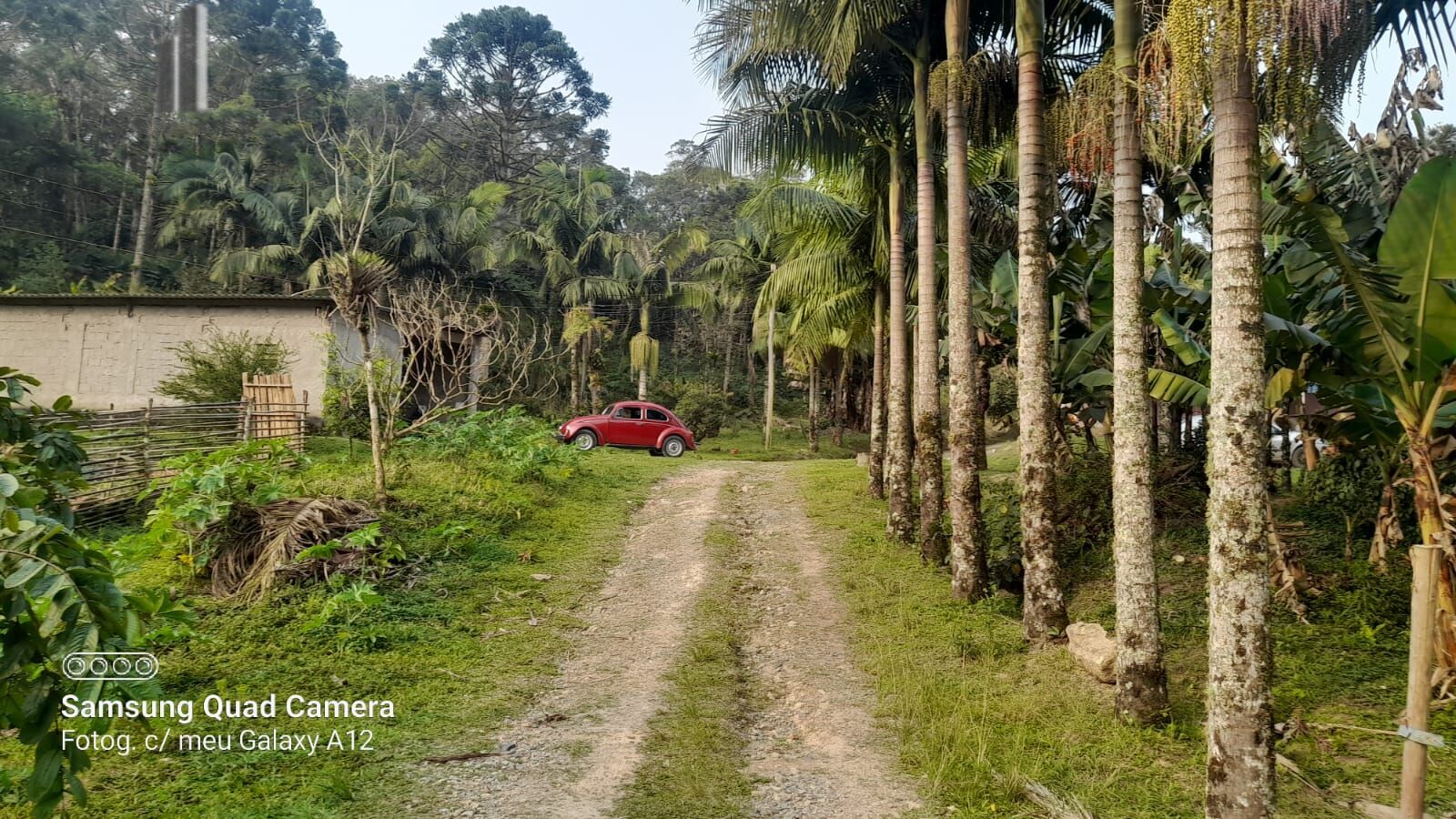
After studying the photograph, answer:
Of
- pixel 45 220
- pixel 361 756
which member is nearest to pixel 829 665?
pixel 361 756

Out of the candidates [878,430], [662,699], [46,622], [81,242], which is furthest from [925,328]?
[81,242]

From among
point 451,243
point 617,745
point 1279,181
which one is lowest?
point 617,745

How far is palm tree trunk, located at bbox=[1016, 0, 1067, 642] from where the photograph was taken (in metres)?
7.98

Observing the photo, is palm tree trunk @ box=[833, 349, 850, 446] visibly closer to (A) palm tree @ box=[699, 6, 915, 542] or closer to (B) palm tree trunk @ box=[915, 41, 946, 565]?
(A) palm tree @ box=[699, 6, 915, 542]

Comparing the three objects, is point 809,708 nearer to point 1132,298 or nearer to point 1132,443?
point 1132,443

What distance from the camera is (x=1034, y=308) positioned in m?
7.96

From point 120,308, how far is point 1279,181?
2264cm

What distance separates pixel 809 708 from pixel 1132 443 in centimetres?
336

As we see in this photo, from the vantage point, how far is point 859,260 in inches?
635

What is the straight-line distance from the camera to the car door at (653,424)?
24.3 metres

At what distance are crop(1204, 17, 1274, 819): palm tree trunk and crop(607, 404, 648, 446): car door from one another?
1990 cm

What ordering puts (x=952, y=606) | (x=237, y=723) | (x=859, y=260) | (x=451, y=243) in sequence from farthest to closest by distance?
(x=451, y=243), (x=859, y=260), (x=952, y=606), (x=237, y=723)

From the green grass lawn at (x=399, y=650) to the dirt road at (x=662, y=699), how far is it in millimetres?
347

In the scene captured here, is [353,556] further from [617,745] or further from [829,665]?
[829,665]
